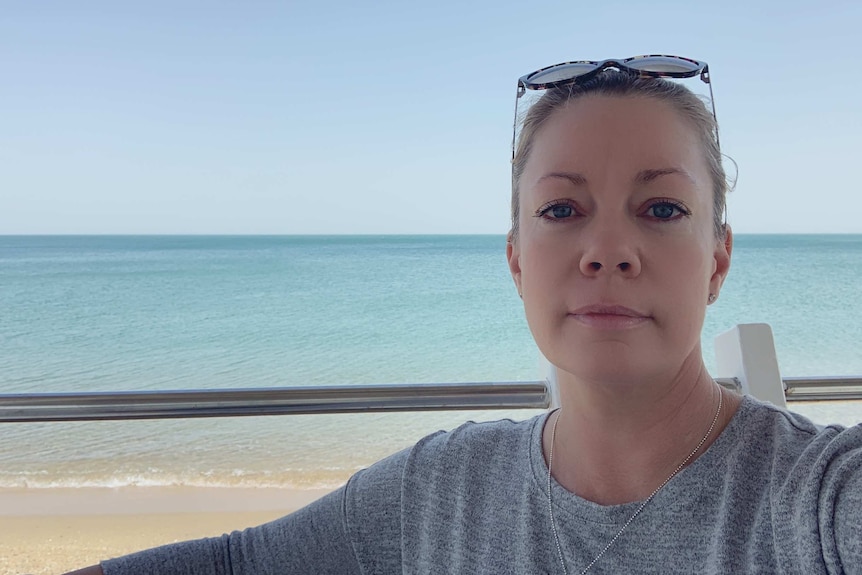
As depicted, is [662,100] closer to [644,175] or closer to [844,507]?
[644,175]

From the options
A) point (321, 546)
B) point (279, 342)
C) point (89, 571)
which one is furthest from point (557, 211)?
point (279, 342)

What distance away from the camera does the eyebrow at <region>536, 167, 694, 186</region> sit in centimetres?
82

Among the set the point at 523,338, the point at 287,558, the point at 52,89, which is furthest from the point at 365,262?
the point at 287,558

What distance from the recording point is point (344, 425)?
25.4 feet

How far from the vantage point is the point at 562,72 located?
0.95m

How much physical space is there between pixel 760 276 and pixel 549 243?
99.4ft

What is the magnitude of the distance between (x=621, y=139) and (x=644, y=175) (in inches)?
2.2

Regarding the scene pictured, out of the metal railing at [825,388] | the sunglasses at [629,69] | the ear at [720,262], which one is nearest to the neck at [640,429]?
the ear at [720,262]

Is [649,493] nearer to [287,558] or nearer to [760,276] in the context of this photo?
[287,558]

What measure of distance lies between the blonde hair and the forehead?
13 mm

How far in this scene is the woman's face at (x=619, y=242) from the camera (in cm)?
78

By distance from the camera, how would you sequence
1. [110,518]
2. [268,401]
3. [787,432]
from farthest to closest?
[110,518] → [268,401] → [787,432]

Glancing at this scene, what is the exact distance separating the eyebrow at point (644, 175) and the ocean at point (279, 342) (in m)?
→ 0.75

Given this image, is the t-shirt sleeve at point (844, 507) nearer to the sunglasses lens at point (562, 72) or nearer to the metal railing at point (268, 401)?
the sunglasses lens at point (562, 72)
